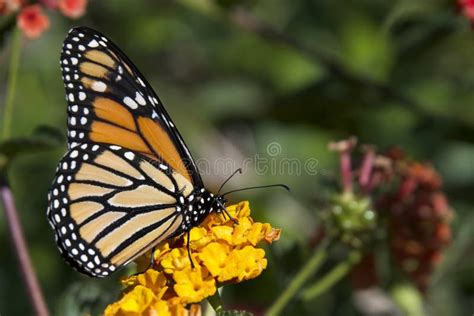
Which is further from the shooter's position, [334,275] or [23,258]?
[334,275]

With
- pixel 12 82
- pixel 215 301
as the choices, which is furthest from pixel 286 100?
pixel 215 301

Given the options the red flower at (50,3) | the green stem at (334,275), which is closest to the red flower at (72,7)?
the red flower at (50,3)

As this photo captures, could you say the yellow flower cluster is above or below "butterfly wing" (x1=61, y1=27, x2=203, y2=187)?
below

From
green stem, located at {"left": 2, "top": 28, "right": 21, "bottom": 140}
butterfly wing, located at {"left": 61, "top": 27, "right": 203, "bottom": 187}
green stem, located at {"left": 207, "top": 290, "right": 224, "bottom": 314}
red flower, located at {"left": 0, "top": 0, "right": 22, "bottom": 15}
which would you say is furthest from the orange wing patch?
green stem, located at {"left": 207, "top": 290, "right": 224, "bottom": 314}

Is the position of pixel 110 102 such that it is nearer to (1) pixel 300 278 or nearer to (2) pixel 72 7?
(2) pixel 72 7

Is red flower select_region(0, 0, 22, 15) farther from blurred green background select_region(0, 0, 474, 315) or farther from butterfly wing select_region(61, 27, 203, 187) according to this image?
blurred green background select_region(0, 0, 474, 315)

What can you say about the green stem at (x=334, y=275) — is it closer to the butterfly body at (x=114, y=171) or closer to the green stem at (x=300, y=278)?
the green stem at (x=300, y=278)

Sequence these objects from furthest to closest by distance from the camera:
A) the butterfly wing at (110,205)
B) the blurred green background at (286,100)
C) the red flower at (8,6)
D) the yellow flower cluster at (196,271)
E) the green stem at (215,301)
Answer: the blurred green background at (286,100), the red flower at (8,6), the butterfly wing at (110,205), the green stem at (215,301), the yellow flower cluster at (196,271)
